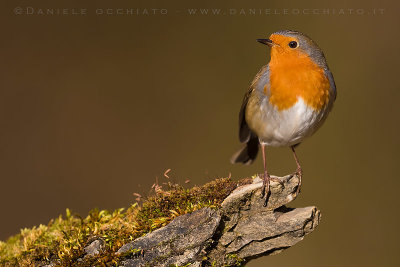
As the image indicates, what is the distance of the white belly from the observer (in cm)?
311

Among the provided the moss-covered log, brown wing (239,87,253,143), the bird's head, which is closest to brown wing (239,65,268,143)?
brown wing (239,87,253,143)

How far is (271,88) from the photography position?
→ 3170 millimetres

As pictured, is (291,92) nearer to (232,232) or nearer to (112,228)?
(232,232)

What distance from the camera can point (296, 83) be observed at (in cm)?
308

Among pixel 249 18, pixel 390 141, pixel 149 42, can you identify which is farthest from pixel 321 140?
pixel 149 42

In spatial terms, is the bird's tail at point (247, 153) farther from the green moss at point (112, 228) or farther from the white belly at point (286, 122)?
the green moss at point (112, 228)

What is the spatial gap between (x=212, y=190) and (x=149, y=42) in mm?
4175

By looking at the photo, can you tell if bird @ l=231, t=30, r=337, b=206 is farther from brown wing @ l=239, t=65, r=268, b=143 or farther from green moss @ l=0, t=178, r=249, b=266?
green moss @ l=0, t=178, r=249, b=266

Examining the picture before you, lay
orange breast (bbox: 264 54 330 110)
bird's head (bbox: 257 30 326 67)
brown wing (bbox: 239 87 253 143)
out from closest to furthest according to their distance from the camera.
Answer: orange breast (bbox: 264 54 330 110) < bird's head (bbox: 257 30 326 67) < brown wing (bbox: 239 87 253 143)

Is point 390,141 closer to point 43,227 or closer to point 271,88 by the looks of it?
point 271,88

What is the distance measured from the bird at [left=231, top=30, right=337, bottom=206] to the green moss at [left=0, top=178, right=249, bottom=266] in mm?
679

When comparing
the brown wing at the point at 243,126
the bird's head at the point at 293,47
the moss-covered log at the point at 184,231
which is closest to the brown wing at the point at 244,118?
the brown wing at the point at 243,126

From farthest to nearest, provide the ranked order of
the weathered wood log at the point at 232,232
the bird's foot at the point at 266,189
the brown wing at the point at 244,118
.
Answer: the brown wing at the point at 244,118
the bird's foot at the point at 266,189
the weathered wood log at the point at 232,232

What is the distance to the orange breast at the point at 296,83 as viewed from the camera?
10.1 ft
